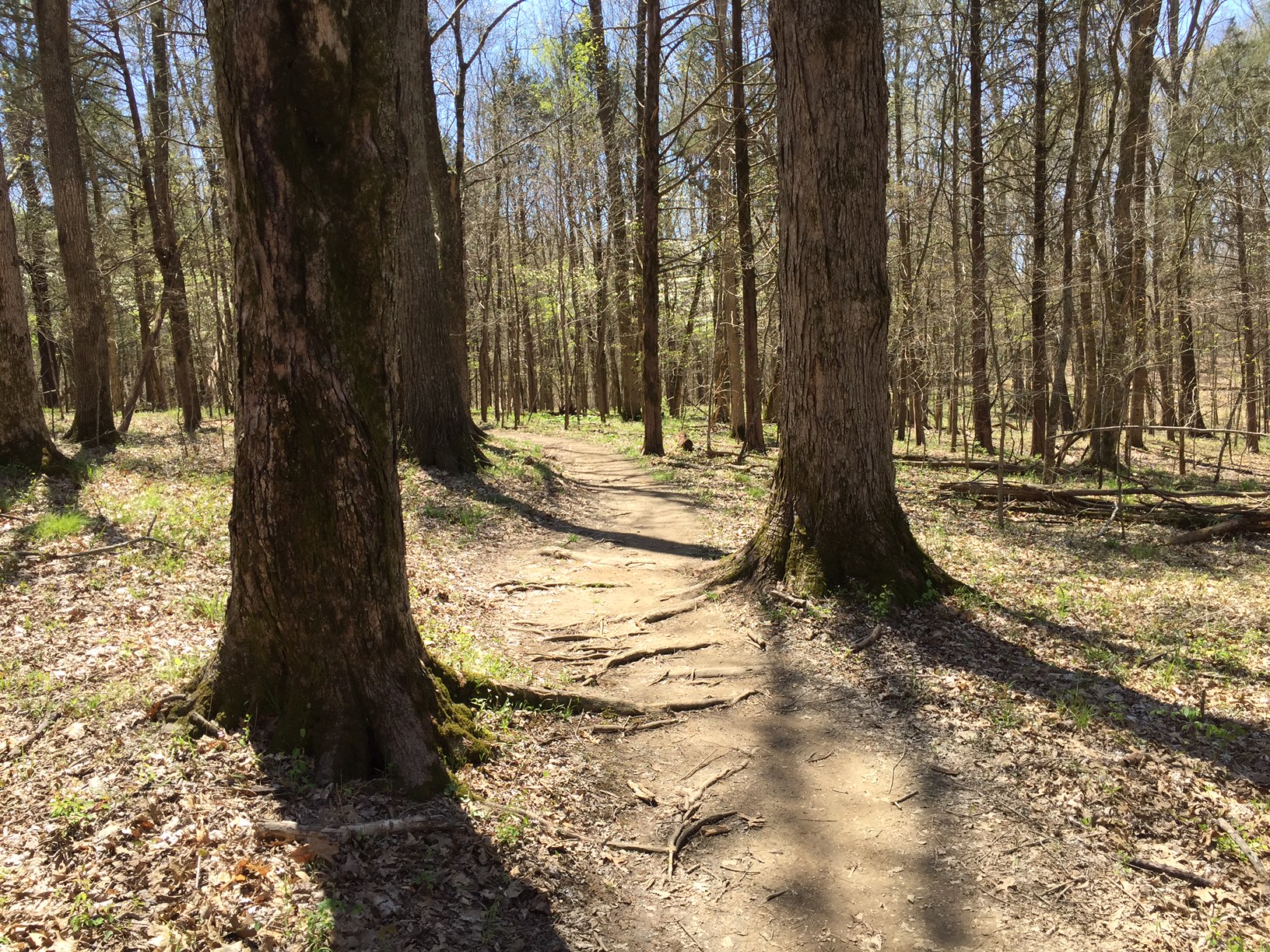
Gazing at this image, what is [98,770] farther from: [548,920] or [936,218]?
[936,218]

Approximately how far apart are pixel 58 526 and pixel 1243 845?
30.3ft

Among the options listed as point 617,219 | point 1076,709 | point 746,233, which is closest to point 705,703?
point 1076,709

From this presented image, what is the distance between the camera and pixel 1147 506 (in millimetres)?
10242

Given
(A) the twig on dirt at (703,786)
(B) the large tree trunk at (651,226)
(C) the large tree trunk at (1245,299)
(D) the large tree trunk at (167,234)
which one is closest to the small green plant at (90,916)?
(A) the twig on dirt at (703,786)

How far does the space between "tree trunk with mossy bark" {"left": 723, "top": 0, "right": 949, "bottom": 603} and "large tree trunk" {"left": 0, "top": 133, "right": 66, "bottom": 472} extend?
29.4 ft

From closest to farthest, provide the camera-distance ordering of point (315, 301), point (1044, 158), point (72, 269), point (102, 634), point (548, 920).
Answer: point (548, 920)
point (315, 301)
point (102, 634)
point (72, 269)
point (1044, 158)

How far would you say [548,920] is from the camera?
3.20 m

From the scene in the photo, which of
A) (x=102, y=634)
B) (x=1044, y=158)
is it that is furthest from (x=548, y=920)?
(x=1044, y=158)

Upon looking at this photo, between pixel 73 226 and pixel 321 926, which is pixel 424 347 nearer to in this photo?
pixel 73 226

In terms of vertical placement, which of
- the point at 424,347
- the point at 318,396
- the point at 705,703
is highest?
the point at 424,347

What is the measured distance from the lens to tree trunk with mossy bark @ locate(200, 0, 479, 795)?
3.33 m

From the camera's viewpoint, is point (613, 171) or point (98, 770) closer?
point (98, 770)

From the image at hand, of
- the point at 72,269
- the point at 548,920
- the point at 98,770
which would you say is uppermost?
the point at 72,269

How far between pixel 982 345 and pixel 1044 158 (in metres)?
3.96
